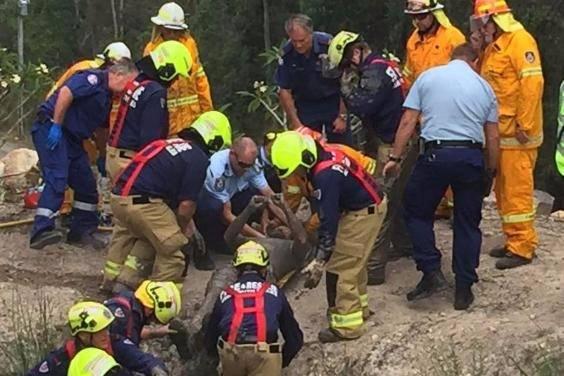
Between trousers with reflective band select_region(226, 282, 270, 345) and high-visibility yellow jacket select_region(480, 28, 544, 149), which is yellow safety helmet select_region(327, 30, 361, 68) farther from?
trousers with reflective band select_region(226, 282, 270, 345)

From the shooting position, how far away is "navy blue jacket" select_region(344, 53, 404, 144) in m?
8.47

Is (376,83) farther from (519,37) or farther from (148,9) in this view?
(148,9)

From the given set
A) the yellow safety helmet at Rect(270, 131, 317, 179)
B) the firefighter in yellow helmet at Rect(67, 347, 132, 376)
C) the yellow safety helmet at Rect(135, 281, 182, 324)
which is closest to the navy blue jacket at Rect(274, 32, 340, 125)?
the yellow safety helmet at Rect(270, 131, 317, 179)

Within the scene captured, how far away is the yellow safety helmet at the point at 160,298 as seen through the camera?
750 cm

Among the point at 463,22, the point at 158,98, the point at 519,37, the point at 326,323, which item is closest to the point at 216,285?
the point at 326,323

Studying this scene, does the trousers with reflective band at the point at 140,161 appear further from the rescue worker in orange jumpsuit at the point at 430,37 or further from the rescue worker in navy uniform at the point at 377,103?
the rescue worker in orange jumpsuit at the point at 430,37

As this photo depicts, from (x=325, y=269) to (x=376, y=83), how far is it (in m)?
1.41

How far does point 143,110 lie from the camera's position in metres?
8.72

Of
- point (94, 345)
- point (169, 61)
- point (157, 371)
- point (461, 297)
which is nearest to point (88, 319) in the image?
point (94, 345)

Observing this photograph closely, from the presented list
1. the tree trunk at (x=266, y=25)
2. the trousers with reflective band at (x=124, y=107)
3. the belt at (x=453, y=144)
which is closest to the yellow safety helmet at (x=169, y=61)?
the trousers with reflective band at (x=124, y=107)

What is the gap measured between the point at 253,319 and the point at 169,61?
7.95 ft

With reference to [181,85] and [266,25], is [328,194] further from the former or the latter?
[266,25]

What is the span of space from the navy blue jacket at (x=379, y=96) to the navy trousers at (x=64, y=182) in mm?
2240

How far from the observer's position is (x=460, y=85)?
7.82 meters
